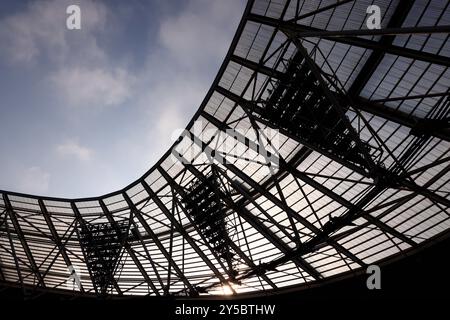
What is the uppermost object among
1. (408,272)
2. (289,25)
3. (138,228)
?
(289,25)

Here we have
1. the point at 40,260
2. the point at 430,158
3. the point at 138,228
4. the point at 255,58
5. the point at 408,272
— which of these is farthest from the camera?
the point at 40,260

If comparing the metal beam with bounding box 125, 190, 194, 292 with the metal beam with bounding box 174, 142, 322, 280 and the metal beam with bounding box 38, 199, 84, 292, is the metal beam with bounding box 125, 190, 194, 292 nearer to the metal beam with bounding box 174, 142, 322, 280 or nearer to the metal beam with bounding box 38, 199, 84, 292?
the metal beam with bounding box 174, 142, 322, 280

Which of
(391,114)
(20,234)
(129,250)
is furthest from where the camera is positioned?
(20,234)

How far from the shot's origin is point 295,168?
1911 centimetres

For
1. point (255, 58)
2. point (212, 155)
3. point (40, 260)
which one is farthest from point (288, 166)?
point (40, 260)

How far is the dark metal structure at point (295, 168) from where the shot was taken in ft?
43.4

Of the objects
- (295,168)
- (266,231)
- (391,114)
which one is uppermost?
(391,114)

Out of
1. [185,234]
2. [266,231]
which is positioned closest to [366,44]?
[266,231]

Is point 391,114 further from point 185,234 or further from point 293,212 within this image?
point 185,234

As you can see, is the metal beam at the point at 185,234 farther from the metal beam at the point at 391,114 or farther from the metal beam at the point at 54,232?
the metal beam at the point at 391,114
